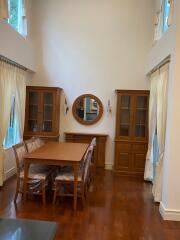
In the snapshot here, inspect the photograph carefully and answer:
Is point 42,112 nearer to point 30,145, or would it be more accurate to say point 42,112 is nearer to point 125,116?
point 30,145

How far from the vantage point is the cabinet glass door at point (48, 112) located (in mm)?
6219

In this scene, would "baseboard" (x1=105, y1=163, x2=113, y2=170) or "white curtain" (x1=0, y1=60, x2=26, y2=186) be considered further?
"baseboard" (x1=105, y1=163, x2=113, y2=170)

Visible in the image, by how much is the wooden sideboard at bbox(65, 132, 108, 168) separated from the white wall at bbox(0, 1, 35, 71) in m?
1.94

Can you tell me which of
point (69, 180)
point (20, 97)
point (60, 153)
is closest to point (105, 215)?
point (69, 180)

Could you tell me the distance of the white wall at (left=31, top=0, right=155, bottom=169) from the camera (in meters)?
6.32

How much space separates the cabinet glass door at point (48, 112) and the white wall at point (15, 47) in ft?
2.59

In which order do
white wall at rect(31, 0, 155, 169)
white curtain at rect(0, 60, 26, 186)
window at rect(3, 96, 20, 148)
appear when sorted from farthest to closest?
white wall at rect(31, 0, 155, 169) < window at rect(3, 96, 20, 148) < white curtain at rect(0, 60, 26, 186)

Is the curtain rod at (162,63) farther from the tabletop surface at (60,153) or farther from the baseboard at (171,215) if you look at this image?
the baseboard at (171,215)

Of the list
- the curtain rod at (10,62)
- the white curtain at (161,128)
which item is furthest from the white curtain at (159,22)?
the curtain rod at (10,62)

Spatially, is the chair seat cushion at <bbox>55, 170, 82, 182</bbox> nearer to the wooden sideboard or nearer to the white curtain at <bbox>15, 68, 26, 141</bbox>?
the white curtain at <bbox>15, 68, 26, 141</bbox>

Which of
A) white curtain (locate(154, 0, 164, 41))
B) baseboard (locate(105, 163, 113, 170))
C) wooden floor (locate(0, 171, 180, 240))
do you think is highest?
white curtain (locate(154, 0, 164, 41))

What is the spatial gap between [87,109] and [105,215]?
131 inches

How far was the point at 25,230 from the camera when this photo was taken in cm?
131

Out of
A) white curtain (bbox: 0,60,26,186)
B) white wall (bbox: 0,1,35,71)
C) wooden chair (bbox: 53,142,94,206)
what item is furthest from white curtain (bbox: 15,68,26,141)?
wooden chair (bbox: 53,142,94,206)
